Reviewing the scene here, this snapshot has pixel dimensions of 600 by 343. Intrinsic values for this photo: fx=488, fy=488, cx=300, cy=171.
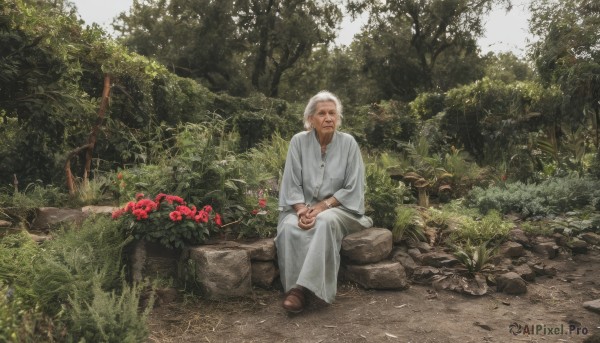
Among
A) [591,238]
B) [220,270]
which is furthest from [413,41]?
[220,270]

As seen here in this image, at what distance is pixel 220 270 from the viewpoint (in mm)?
3723

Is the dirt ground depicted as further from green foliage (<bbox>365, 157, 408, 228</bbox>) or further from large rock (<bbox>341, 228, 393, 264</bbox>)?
green foliage (<bbox>365, 157, 408, 228</bbox>)

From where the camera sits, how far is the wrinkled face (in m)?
4.09

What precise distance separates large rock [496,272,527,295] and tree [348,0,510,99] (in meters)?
17.2

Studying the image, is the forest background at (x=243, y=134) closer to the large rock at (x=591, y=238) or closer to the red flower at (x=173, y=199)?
the red flower at (x=173, y=199)

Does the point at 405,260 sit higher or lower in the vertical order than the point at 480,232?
lower

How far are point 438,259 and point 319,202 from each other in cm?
121

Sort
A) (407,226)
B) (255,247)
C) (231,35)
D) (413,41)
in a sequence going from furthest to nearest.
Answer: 1. (413,41)
2. (231,35)
3. (407,226)
4. (255,247)

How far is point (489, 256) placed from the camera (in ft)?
14.6

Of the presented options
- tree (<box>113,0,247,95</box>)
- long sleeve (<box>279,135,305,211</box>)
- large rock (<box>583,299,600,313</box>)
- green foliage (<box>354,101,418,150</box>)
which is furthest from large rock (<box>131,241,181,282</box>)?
tree (<box>113,0,247,95</box>)

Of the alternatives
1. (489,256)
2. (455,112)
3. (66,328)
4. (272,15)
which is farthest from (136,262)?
(272,15)

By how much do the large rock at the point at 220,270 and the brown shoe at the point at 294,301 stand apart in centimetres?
42

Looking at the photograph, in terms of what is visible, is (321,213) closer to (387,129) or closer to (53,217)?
(53,217)

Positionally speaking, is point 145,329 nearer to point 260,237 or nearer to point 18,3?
point 260,237
